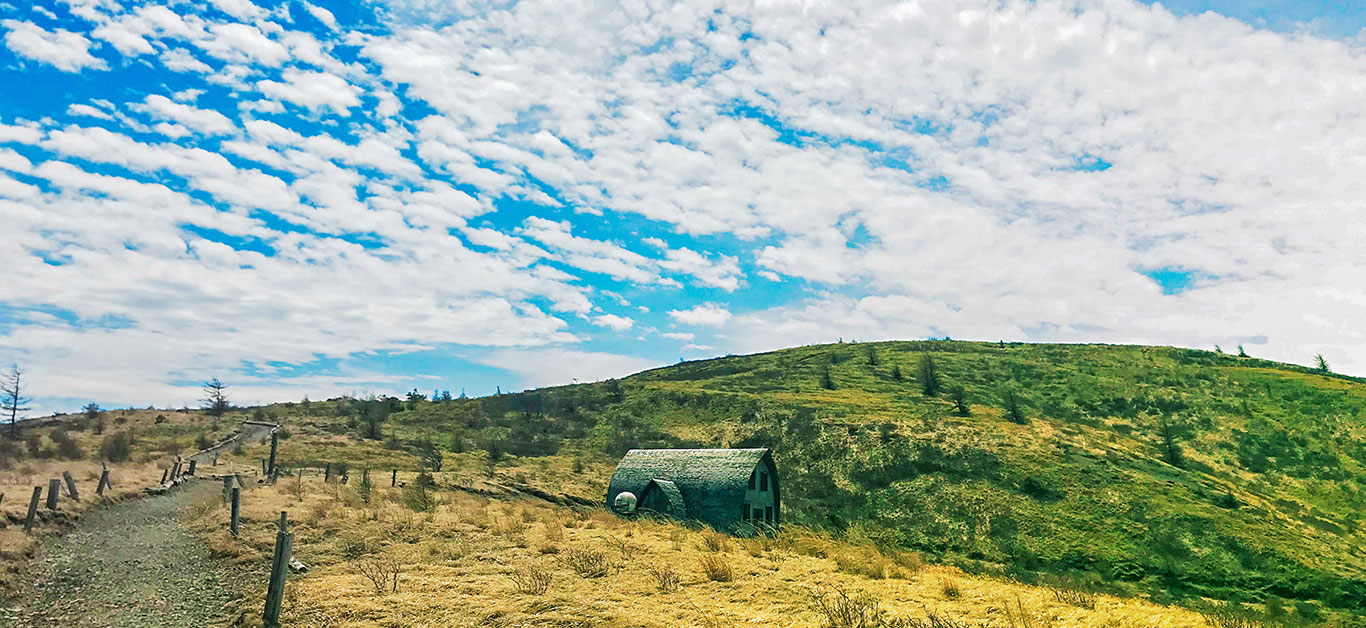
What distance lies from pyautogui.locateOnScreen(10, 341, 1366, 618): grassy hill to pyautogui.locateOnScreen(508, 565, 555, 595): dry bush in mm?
10063

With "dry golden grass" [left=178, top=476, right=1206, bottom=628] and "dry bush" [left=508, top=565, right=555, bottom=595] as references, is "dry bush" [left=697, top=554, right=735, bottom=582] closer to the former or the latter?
"dry golden grass" [left=178, top=476, right=1206, bottom=628]

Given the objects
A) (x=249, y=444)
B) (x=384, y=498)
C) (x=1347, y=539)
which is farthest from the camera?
(x=249, y=444)

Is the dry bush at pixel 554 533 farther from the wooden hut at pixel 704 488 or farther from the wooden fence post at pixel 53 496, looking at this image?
the wooden fence post at pixel 53 496

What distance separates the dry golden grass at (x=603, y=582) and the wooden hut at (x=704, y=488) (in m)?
9.94

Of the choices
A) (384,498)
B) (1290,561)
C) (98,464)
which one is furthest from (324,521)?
(1290,561)

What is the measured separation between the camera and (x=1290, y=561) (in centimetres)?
3734

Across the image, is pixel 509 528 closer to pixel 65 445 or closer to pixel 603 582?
pixel 603 582

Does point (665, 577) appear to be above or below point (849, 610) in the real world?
below

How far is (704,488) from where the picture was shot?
34.7 meters

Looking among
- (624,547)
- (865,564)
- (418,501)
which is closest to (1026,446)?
(865,564)

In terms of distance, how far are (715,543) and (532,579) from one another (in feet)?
20.7

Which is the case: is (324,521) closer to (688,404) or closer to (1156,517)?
(1156,517)

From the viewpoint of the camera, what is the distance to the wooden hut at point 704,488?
33.8 metres

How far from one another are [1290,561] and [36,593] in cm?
5293
